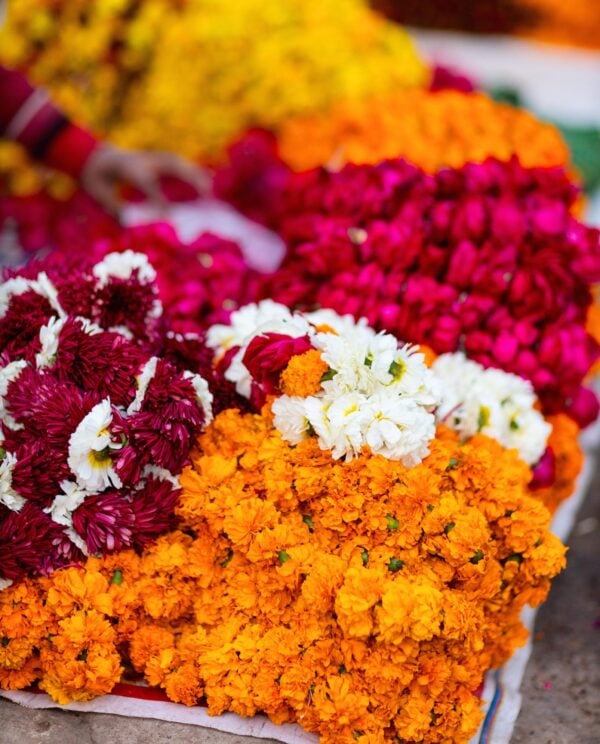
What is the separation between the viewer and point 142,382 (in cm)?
137

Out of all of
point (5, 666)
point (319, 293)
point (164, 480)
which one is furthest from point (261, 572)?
point (319, 293)

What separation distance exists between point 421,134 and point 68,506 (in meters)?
1.64

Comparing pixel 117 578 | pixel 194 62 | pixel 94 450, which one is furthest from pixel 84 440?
pixel 194 62

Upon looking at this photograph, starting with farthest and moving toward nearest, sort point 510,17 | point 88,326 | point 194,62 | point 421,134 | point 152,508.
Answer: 1. point 510,17
2. point 194,62
3. point 421,134
4. point 88,326
5. point 152,508

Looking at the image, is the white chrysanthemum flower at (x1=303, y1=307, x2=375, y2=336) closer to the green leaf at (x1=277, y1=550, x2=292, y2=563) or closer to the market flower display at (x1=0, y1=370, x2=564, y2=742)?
the market flower display at (x1=0, y1=370, x2=564, y2=742)

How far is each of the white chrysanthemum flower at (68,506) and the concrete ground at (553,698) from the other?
277 mm

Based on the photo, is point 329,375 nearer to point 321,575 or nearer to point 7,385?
point 321,575

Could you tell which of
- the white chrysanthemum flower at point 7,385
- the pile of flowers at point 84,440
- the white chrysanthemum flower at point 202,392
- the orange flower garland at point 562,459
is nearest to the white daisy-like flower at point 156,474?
the pile of flowers at point 84,440

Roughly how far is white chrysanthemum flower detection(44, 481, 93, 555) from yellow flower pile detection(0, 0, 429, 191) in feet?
6.02

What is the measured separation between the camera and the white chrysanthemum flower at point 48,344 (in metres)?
1.41

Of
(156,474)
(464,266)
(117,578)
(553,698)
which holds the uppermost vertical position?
(464,266)

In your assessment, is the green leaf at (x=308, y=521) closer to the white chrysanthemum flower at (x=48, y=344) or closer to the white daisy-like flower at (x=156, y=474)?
the white daisy-like flower at (x=156, y=474)

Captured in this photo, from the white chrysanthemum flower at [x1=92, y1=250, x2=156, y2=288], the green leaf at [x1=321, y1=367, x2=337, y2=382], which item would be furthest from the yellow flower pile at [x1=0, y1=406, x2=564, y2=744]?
the white chrysanthemum flower at [x1=92, y1=250, x2=156, y2=288]

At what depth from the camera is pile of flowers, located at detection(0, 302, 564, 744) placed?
1.28 meters
